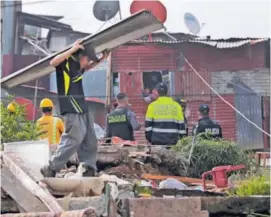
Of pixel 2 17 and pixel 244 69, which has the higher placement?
pixel 2 17

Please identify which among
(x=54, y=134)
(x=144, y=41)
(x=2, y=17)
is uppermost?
(x=2, y=17)

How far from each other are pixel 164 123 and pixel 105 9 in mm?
9430

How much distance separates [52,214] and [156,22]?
8.94ft

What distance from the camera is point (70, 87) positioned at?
5852mm

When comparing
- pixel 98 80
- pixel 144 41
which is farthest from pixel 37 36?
pixel 144 41

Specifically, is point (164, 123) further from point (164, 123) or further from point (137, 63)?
point (137, 63)

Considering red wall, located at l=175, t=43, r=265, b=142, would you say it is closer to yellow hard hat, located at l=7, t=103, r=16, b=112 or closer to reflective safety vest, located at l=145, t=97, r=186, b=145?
reflective safety vest, located at l=145, t=97, r=186, b=145

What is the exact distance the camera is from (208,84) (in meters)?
16.5

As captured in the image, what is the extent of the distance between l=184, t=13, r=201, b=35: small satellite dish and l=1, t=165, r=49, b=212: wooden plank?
42.7 feet

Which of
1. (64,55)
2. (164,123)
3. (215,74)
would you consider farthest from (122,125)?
(215,74)

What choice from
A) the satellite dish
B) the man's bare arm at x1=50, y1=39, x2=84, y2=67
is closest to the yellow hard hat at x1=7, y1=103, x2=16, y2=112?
the man's bare arm at x1=50, y1=39, x2=84, y2=67

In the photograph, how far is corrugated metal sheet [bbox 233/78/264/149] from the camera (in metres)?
16.5

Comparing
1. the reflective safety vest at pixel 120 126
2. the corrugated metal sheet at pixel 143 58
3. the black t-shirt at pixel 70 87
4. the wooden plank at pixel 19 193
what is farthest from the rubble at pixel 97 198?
the corrugated metal sheet at pixel 143 58

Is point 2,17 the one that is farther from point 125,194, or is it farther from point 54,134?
point 125,194
